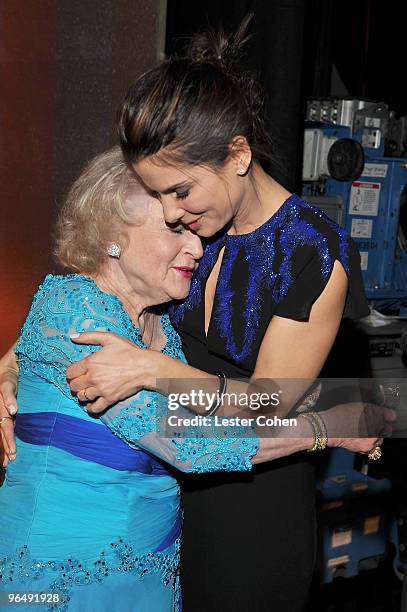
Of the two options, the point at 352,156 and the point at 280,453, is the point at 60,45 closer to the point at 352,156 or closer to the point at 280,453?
the point at 352,156

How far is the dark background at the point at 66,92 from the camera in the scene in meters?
2.80

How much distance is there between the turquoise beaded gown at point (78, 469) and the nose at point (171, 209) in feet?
0.65

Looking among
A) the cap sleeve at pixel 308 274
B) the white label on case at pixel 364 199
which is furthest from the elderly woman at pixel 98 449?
the white label on case at pixel 364 199

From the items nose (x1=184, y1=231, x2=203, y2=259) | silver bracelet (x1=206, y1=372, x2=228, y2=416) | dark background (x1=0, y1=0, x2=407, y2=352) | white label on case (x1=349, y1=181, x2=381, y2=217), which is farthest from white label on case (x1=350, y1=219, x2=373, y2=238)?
silver bracelet (x1=206, y1=372, x2=228, y2=416)

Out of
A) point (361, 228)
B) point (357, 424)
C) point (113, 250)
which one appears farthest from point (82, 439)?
point (361, 228)

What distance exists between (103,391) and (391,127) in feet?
9.44

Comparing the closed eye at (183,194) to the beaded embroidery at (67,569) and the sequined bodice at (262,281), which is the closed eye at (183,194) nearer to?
the sequined bodice at (262,281)

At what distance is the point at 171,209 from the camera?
4.91 feet

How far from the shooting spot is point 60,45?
9.60 ft

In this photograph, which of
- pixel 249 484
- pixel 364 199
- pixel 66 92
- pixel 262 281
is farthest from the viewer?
pixel 364 199

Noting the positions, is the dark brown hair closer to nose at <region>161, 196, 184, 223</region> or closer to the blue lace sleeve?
nose at <region>161, 196, 184, 223</region>

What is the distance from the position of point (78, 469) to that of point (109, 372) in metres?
0.23

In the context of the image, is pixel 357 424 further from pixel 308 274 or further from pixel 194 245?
pixel 194 245

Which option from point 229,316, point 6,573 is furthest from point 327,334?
point 6,573
